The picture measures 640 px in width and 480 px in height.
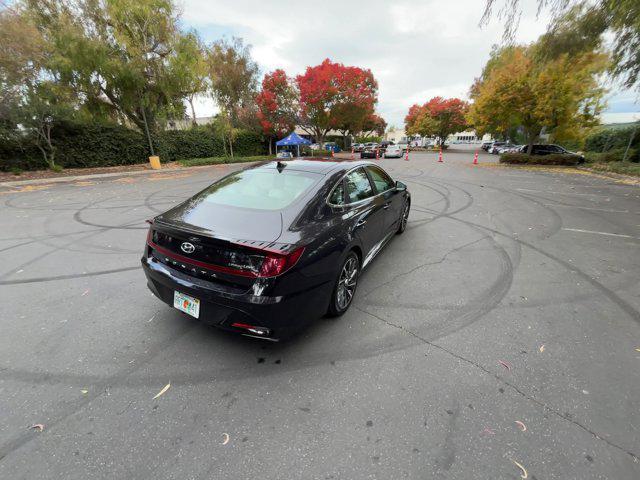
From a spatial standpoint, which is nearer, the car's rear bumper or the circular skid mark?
the car's rear bumper

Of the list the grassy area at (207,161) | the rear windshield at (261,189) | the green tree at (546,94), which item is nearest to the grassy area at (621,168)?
the green tree at (546,94)

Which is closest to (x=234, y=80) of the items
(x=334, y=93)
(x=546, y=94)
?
(x=334, y=93)

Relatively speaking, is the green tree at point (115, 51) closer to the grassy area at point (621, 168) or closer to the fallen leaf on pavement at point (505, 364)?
the fallen leaf on pavement at point (505, 364)

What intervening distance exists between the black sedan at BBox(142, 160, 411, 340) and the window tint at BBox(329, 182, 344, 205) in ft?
0.04

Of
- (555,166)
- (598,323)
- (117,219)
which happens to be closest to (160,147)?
(117,219)

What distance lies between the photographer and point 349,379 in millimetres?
2312

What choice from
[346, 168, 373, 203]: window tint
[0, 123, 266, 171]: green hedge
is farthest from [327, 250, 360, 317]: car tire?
[0, 123, 266, 171]: green hedge

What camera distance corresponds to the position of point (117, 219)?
6551 millimetres

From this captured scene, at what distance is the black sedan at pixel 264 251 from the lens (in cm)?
221

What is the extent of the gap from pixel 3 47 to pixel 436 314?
754 inches

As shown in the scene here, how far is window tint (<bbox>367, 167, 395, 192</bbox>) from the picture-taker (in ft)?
13.8

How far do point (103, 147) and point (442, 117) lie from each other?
1686 inches

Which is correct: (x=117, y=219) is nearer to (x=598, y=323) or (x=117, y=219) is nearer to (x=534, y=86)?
(x=598, y=323)

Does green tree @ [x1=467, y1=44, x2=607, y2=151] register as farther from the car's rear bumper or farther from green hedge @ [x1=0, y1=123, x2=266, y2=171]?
green hedge @ [x1=0, y1=123, x2=266, y2=171]
